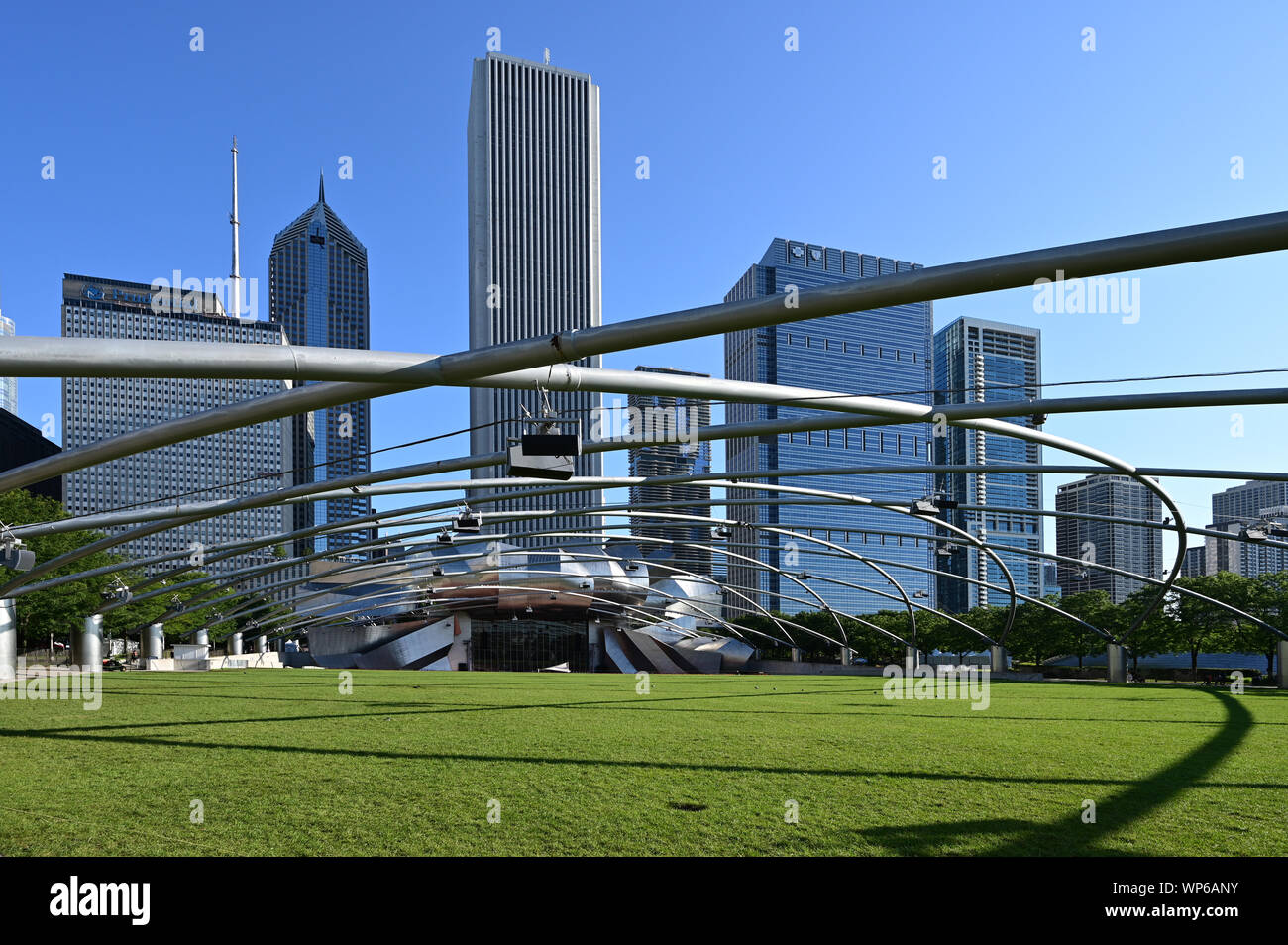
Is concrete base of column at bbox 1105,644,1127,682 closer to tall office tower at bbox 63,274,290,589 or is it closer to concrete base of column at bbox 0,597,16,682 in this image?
concrete base of column at bbox 0,597,16,682

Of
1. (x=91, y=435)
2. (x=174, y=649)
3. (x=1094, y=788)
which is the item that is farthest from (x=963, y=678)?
(x=91, y=435)

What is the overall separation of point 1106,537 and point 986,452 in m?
19.9

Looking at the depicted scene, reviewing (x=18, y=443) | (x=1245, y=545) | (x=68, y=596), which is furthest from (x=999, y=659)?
(x=18, y=443)

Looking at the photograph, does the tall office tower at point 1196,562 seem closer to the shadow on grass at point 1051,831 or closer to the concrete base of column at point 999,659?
the concrete base of column at point 999,659

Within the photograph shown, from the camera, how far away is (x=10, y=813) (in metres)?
8.64

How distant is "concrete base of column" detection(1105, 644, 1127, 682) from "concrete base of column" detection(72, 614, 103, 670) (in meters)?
51.7

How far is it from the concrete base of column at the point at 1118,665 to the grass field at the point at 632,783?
31566mm

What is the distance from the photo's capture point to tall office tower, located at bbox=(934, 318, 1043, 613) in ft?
237

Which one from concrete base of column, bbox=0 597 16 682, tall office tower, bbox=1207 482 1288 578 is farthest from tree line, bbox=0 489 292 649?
tall office tower, bbox=1207 482 1288 578

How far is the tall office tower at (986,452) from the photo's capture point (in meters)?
72.4

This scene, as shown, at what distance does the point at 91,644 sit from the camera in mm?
46281

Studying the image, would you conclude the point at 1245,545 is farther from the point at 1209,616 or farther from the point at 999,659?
the point at 999,659
